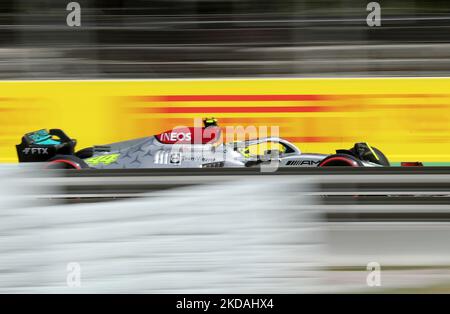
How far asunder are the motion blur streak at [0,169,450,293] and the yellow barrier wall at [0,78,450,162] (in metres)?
0.78

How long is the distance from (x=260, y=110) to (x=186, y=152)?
2.12 feet

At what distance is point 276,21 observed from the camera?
168 inches

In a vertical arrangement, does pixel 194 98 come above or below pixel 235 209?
above

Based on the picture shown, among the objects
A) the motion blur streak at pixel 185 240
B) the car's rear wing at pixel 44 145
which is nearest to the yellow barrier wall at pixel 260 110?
the car's rear wing at pixel 44 145

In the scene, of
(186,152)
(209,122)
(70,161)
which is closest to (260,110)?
(209,122)

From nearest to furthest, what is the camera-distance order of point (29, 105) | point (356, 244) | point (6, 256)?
point (6, 256)
point (356, 244)
point (29, 105)

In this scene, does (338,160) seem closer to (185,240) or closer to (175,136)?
(175,136)

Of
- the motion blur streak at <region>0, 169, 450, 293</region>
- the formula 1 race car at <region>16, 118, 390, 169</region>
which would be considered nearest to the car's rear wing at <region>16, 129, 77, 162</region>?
the formula 1 race car at <region>16, 118, 390, 169</region>

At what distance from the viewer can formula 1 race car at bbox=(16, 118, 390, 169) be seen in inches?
185

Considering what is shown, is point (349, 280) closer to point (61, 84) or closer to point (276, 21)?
point (276, 21)

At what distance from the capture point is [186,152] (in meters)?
5.09
